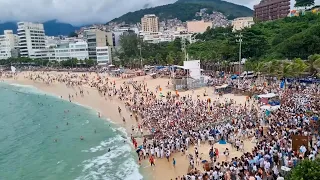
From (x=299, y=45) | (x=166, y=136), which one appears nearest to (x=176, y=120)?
(x=166, y=136)

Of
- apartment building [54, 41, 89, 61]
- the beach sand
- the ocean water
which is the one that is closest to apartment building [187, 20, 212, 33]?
apartment building [54, 41, 89, 61]

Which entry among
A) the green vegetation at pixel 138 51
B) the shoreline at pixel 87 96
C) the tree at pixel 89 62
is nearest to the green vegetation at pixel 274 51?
the green vegetation at pixel 138 51

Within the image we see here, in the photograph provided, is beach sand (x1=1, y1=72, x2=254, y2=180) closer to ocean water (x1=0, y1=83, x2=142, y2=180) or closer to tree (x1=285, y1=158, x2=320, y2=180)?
ocean water (x1=0, y1=83, x2=142, y2=180)

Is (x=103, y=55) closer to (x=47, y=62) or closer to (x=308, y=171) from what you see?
(x=47, y=62)

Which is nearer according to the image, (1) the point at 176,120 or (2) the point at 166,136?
(2) the point at 166,136

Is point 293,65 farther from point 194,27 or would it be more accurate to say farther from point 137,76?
point 194,27

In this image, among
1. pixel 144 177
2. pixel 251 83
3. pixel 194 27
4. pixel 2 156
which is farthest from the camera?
pixel 194 27

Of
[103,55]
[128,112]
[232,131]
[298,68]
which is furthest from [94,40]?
[232,131]

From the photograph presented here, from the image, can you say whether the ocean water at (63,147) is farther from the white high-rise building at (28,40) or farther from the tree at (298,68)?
the white high-rise building at (28,40)
